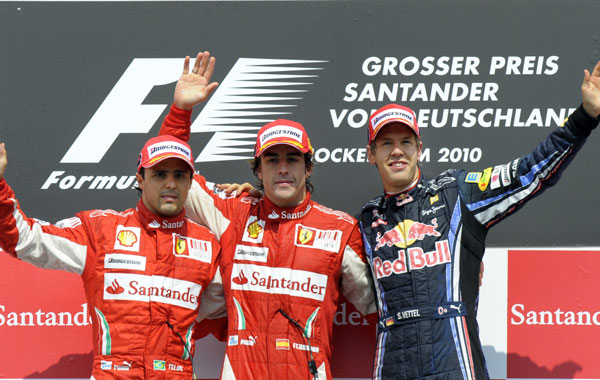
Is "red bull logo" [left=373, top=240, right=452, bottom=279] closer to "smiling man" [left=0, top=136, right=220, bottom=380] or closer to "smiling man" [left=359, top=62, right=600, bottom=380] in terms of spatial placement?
"smiling man" [left=359, top=62, right=600, bottom=380]

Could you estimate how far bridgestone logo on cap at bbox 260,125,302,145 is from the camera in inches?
135

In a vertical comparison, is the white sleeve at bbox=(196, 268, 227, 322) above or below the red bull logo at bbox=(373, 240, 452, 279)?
below

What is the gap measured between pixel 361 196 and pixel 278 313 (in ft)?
3.61

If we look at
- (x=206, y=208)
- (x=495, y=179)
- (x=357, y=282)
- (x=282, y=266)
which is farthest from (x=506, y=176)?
(x=206, y=208)

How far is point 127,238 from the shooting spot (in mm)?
3371

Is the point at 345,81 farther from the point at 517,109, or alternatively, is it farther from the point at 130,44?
the point at 130,44

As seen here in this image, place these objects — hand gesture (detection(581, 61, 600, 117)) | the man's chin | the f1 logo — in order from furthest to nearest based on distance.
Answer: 1. the f1 logo
2. the man's chin
3. hand gesture (detection(581, 61, 600, 117))

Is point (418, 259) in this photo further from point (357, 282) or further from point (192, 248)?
point (192, 248)

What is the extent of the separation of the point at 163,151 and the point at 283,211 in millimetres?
715

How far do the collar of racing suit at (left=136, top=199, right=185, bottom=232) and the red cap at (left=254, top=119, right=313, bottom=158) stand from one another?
0.56 m

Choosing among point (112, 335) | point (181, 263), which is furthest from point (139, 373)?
point (181, 263)

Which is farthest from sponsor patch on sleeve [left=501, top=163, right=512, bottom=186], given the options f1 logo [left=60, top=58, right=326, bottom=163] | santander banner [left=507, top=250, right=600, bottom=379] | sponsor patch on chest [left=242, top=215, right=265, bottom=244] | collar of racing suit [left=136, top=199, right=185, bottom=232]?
collar of racing suit [left=136, top=199, right=185, bottom=232]

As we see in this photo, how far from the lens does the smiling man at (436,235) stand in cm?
310

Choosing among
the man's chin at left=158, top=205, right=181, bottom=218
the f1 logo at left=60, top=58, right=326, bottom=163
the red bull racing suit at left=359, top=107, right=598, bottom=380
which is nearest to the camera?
the red bull racing suit at left=359, top=107, right=598, bottom=380
